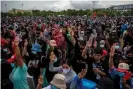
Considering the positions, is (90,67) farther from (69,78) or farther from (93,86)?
(93,86)

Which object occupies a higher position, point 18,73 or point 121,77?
point 18,73

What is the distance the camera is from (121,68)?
5.40 meters

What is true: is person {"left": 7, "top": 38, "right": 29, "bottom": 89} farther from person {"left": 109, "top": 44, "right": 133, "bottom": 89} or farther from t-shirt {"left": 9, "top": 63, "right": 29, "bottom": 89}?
person {"left": 109, "top": 44, "right": 133, "bottom": 89}

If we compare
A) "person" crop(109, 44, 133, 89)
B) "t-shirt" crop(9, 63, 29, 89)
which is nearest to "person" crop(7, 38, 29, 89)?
"t-shirt" crop(9, 63, 29, 89)

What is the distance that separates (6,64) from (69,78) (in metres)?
1.22

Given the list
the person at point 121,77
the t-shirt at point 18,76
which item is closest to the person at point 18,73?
the t-shirt at point 18,76

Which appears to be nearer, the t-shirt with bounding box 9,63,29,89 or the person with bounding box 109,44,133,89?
the t-shirt with bounding box 9,63,29,89

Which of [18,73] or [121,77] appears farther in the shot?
[121,77]

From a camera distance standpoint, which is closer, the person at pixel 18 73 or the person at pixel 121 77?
the person at pixel 18 73

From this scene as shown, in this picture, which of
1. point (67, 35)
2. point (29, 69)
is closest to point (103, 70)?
point (29, 69)

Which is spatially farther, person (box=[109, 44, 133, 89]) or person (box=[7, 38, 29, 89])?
person (box=[109, 44, 133, 89])

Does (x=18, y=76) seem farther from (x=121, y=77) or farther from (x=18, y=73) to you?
(x=121, y=77)

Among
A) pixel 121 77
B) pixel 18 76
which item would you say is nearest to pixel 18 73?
pixel 18 76

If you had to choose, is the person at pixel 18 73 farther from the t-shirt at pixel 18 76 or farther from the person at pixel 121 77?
the person at pixel 121 77
